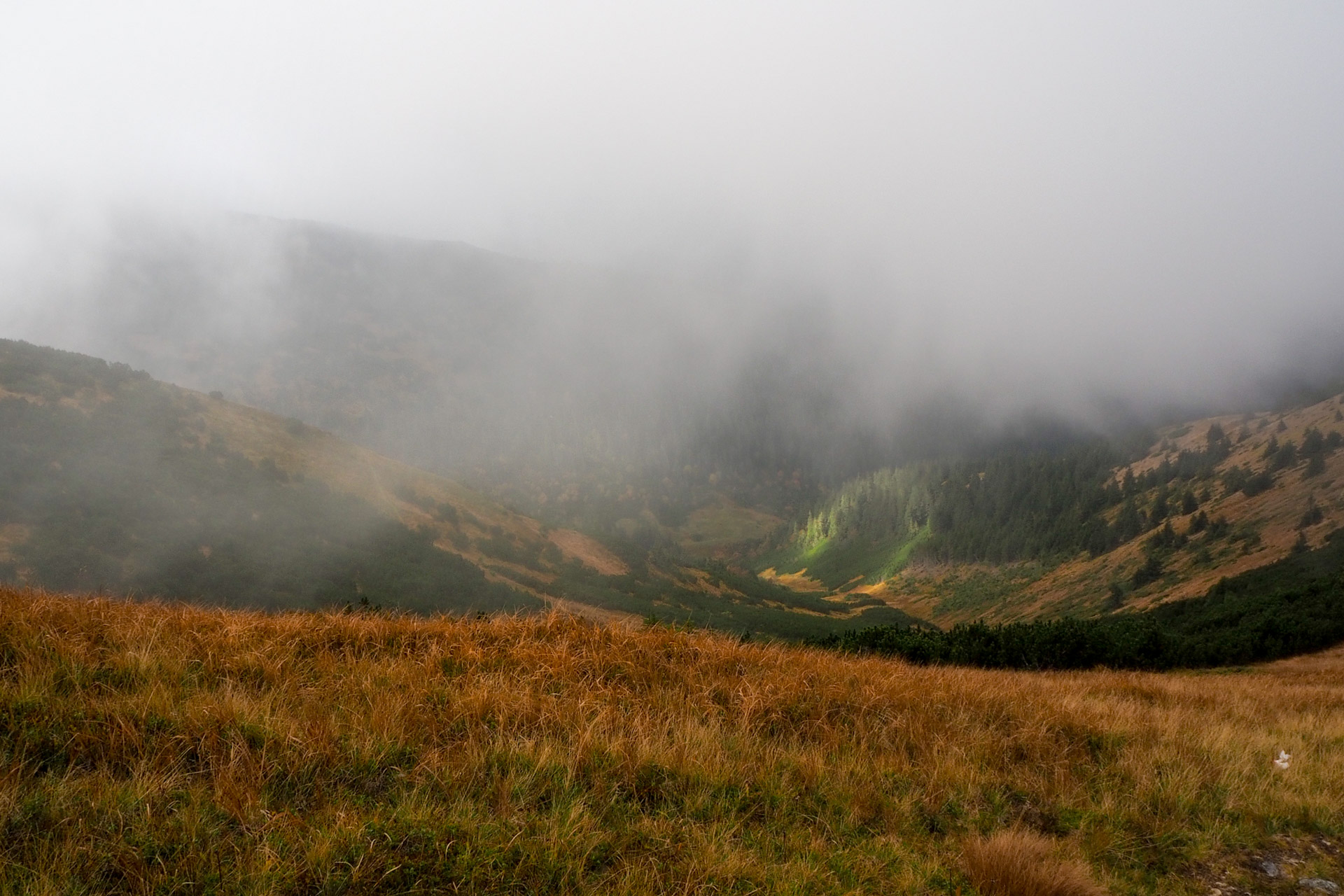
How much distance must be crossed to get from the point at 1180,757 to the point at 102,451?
82549 mm

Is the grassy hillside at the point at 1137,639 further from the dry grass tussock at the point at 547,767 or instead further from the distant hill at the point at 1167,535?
the distant hill at the point at 1167,535

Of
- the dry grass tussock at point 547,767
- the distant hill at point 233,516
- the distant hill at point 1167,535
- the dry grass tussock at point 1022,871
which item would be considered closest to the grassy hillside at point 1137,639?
the dry grass tussock at point 547,767

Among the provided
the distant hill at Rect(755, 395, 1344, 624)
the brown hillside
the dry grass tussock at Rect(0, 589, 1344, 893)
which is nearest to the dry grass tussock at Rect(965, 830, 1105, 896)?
the dry grass tussock at Rect(0, 589, 1344, 893)

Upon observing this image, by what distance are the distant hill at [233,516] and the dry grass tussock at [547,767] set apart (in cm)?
4379

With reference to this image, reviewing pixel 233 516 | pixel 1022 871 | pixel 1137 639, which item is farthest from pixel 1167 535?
pixel 1022 871

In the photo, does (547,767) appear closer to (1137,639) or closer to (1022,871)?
(1022,871)

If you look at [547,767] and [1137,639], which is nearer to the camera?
[547,767]

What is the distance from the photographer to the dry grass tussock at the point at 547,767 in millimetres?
3584

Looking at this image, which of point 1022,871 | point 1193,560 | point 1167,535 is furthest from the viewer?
point 1167,535

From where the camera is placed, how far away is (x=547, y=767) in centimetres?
480

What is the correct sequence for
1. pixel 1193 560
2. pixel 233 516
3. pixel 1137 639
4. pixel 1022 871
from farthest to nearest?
pixel 1193 560 < pixel 233 516 < pixel 1137 639 < pixel 1022 871

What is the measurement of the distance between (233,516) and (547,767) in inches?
2875

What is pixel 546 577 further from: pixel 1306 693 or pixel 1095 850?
pixel 1095 850

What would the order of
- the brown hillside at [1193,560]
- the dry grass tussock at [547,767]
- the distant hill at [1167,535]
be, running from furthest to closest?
1. the distant hill at [1167,535]
2. the brown hillside at [1193,560]
3. the dry grass tussock at [547,767]
